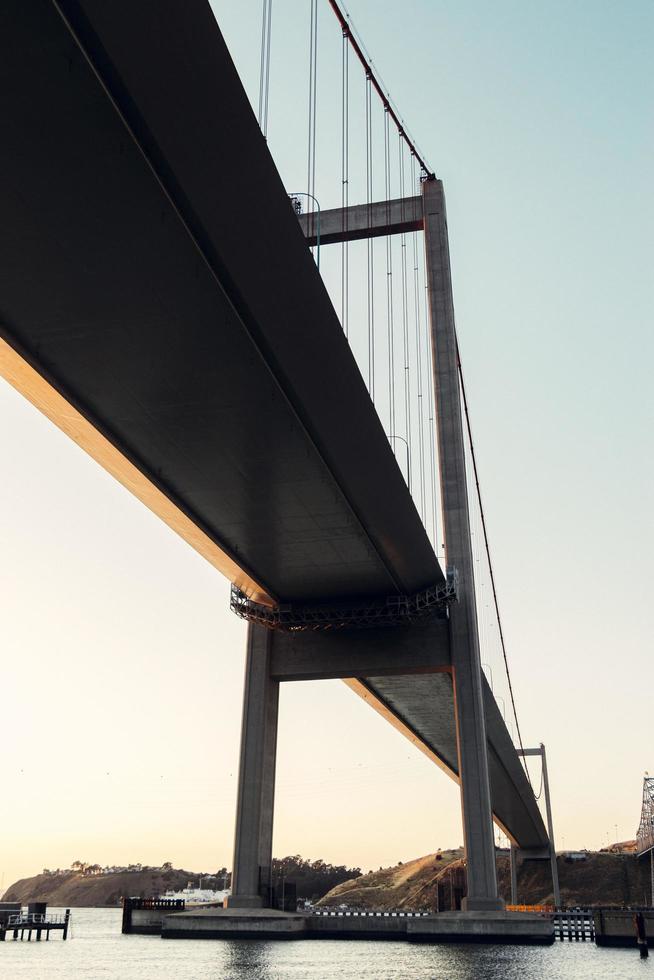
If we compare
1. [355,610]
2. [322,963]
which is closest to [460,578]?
[355,610]

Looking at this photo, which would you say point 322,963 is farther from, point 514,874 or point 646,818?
point 646,818

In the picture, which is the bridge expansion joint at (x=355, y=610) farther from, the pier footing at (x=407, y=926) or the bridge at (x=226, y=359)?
the pier footing at (x=407, y=926)

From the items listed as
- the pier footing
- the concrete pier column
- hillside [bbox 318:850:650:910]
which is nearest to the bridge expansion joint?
the concrete pier column

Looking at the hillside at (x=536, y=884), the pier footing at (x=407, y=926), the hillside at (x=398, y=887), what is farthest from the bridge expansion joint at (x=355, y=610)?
the hillside at (x=398, y=887)

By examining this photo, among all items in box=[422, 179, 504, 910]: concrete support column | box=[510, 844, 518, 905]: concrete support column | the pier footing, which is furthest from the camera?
box=[510, 844, 518, 905]: concrete support column

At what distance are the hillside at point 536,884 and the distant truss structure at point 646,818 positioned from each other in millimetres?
3384

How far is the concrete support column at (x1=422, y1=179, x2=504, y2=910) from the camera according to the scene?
106ft

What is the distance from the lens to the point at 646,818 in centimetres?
12162

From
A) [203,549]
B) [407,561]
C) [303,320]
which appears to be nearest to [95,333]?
[303,320]

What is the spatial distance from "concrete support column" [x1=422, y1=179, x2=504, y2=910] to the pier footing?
879 millimetres

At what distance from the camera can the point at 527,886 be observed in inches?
4587

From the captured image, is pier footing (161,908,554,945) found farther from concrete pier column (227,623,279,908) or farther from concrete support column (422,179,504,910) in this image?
concrete pier column (227,623,279,908)

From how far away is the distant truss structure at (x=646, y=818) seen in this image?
109 m

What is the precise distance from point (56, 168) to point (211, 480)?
12.4 m
